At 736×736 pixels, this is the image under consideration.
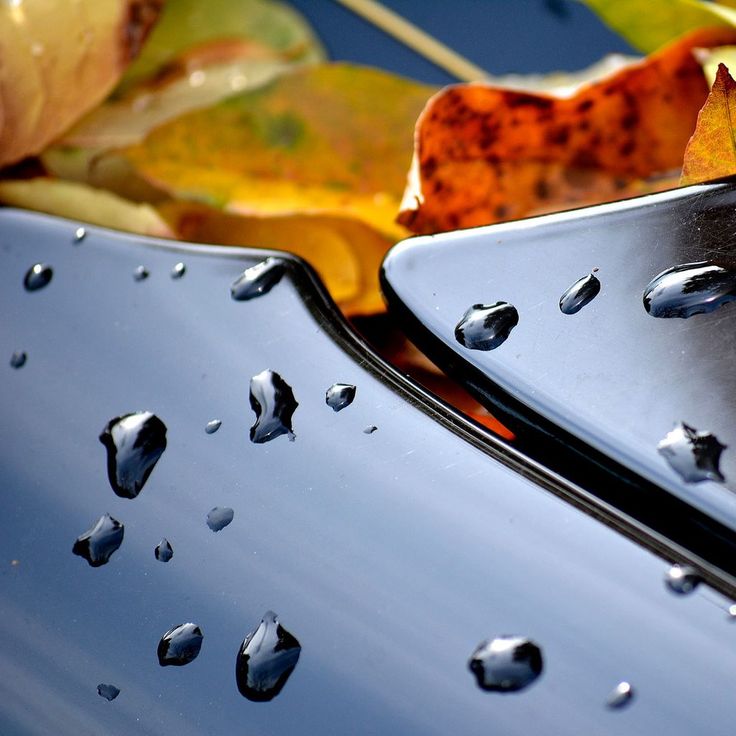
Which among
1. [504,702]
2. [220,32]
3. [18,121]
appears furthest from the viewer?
[220,32]

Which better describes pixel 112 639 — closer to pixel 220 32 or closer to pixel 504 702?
pixel 504 702

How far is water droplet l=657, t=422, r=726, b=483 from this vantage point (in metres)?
0.30

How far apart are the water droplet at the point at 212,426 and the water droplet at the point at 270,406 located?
0.01 m

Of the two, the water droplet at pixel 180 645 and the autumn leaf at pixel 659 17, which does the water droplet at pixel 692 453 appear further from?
the autumn leaf at pixel 659 17

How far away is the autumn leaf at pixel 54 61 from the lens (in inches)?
19.6

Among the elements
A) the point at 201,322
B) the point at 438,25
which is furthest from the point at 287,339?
the point at 438,25

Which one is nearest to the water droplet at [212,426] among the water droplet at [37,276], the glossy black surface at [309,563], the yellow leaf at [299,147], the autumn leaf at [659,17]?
the glossy black surface at [309,563]

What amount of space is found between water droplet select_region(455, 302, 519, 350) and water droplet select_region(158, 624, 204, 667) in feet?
0.49

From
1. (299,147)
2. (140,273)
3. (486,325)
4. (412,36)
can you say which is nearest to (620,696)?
(486,325)

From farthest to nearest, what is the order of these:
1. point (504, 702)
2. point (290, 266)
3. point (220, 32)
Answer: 1. point (220, 32)
2. point (290, 266)
3. point (504, 702)

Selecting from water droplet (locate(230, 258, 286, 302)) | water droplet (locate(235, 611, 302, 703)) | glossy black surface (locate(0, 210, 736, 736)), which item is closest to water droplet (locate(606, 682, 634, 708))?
glossy black surface (locate(0, 210, 736, 736))

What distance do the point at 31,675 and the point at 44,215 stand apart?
0.73 feet

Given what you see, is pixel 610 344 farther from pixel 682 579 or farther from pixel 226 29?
pixel 226 29

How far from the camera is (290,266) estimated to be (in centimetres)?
38
